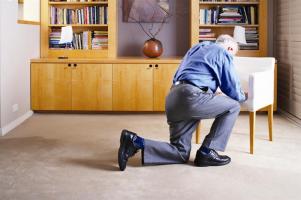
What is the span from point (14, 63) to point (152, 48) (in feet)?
6.08

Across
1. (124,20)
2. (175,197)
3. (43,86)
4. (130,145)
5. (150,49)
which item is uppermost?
(124,20)

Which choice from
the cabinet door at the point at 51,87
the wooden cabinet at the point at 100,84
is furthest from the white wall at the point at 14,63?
the wooden cabinet at the point at 100,84

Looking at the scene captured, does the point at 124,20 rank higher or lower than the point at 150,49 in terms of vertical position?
higher

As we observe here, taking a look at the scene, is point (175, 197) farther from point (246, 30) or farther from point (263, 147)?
point (246, 30)

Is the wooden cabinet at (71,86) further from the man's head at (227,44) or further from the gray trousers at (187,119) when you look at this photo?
the gray trousers at (187,119)

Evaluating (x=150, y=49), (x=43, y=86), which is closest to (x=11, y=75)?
(x=43, y=86)

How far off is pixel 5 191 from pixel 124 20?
4106 millimetres

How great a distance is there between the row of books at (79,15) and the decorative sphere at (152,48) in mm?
648

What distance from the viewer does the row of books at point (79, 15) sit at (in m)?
6.43

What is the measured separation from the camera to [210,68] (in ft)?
12.1

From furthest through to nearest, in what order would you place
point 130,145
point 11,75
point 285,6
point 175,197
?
point 285,6 → point 11,75 → point 130,145 → point 175,197

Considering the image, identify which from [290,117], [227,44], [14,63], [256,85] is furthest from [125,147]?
[290,117]

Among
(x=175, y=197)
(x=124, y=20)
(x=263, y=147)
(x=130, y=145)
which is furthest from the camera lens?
(x=124, y=20)

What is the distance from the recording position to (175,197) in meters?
3.00
